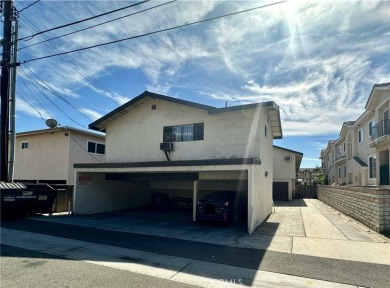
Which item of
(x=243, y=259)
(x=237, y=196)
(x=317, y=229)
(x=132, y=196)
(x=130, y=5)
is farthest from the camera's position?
(x=132, y=196)

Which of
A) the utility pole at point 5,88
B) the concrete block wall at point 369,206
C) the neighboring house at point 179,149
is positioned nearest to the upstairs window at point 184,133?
the neighboring house at point 179,149

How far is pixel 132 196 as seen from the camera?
1906cm

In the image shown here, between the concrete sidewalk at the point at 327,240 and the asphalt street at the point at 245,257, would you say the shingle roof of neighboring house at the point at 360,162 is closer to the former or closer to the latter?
the concrete sidewalk at the point at 327,240

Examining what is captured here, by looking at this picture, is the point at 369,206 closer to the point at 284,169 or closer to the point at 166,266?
the point at 166,266

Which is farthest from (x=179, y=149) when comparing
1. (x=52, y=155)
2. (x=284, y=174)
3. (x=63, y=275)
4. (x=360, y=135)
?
(x=360, y=135)

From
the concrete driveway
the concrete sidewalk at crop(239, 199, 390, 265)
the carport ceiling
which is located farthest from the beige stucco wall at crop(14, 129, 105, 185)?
the concrete sidewalk at crop(239, 199, 390, 265)

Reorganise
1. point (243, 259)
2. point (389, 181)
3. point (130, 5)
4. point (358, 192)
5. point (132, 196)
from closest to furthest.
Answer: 1. point (243, 259)
2. point (130, 5)
3. point (358, 192)
4. point (389, 181)
5. point (132, 196)

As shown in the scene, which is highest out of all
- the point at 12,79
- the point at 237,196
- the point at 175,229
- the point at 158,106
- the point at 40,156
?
the point at 12,79

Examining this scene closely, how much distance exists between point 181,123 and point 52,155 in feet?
37.4

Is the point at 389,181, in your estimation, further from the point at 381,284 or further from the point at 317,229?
the point at 381,284

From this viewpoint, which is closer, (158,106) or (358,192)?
(358,192)

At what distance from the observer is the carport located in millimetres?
10945

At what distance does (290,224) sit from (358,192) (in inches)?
128

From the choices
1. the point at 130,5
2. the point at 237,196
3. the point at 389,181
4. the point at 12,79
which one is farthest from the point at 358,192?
the point at 12,79
